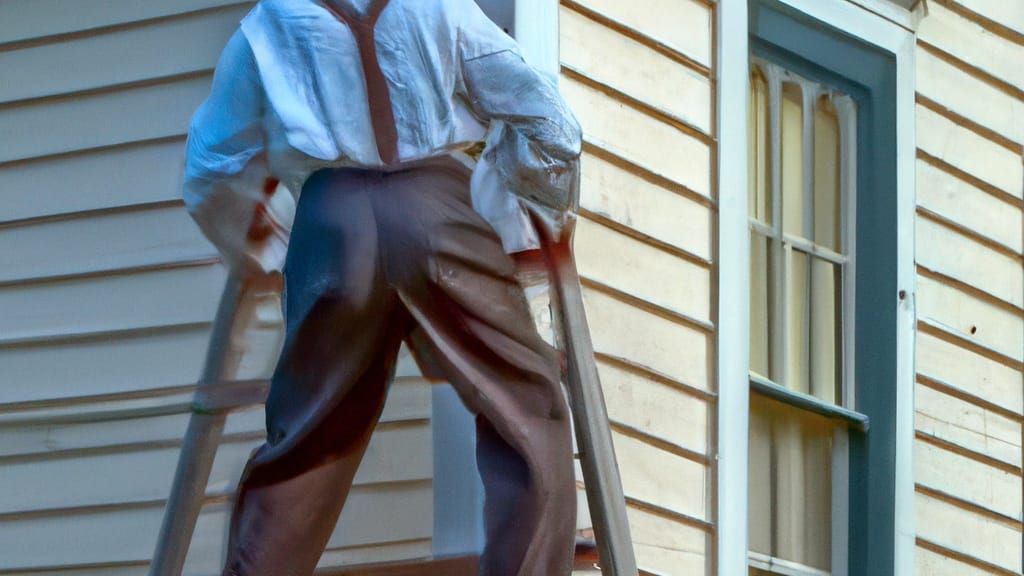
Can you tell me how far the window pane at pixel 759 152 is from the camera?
9.02 meters

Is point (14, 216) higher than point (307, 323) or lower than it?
higher

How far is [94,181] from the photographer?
7730 millimetres

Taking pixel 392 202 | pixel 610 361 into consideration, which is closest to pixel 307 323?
pixel 392 202

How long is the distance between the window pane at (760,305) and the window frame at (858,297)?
1.32 feet

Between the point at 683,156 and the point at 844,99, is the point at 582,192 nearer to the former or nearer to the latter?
the point at 683,156

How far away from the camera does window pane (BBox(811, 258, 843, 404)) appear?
9.18m

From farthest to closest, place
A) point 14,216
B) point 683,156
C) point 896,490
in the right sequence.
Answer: point 896,490, point 683,156, point 14,216

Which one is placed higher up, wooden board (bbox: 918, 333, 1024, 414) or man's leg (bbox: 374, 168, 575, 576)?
wooden board (bbox: 918, 333, 1024, 414)

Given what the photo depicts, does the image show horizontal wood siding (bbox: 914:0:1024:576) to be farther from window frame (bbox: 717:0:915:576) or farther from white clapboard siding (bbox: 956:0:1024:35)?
window frame (bbox: 717:0:915:576)

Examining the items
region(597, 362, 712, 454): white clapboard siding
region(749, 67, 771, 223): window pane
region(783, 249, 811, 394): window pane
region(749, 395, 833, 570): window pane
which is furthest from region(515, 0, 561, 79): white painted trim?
region(783, 249, 811, 394): window pane

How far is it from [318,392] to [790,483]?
2.85 metres

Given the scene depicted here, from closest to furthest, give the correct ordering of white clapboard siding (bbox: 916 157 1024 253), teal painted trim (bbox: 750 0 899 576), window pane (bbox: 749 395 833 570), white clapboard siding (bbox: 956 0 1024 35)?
1. window pane (bbox: 749 395 833 570)
2. teal painted trim (bbox: 750 0 899 576)
3. white clapboard siding (bbox: 916 157 1024 253)
4. white clapboard siding (bbox: 956 0 1024 35)

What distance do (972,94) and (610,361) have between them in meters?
2.69

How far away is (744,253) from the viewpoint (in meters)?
8.43
